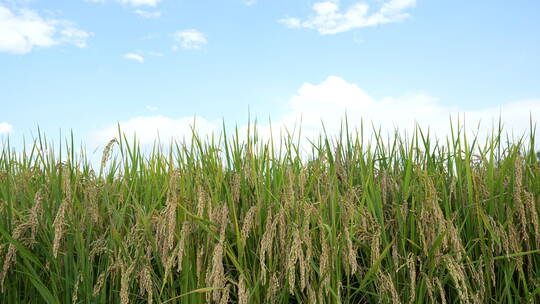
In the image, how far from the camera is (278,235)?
10.6 feet

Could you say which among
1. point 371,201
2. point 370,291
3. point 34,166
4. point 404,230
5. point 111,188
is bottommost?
point 370,291

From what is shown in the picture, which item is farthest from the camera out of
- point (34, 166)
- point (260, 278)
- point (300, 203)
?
point (34, 166)

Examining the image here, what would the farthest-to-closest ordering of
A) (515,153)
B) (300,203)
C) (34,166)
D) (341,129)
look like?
(34,166) < (341,129) < (515,153) < (300,203)

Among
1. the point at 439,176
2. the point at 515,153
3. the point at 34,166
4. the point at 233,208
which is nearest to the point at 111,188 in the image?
the point at 34,166

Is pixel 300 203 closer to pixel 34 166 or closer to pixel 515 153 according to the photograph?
pixel 515 153

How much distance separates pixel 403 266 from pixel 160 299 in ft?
5.17

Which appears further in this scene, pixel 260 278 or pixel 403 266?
pixel 403 266

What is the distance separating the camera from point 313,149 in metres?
4.38

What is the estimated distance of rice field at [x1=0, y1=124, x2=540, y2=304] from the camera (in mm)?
2994

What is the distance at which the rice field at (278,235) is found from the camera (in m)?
2.99

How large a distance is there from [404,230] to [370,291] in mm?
462

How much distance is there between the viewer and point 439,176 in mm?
3924

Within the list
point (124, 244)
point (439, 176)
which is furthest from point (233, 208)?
point (439, 176)

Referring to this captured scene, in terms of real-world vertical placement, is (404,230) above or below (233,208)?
below
